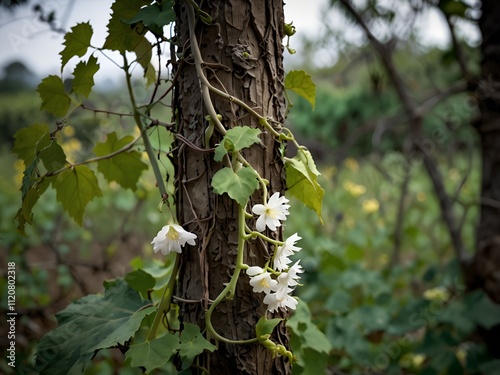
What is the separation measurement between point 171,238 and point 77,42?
1.49 ft

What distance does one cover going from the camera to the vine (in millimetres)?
761

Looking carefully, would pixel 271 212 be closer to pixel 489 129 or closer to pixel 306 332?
pixel 306 332

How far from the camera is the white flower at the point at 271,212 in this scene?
0.75 meters

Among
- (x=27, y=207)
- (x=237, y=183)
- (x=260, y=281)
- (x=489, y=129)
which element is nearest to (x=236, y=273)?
(x=260, y=281)

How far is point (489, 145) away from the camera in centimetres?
197

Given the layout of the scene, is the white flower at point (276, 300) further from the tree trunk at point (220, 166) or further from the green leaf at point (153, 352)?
the green leaf at point (153, 352)

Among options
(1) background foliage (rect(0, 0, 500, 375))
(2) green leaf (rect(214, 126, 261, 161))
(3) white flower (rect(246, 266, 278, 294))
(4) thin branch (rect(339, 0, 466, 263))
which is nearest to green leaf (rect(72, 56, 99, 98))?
(1) background foliage (rect(0, 0, 500, 375))

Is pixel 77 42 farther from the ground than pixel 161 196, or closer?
farther from the ground

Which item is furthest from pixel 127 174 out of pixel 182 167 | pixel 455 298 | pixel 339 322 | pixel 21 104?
pixel 21 104

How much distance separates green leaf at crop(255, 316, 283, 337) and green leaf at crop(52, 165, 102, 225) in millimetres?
450

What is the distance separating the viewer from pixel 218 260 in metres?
0.83

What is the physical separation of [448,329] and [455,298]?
0.14 metres

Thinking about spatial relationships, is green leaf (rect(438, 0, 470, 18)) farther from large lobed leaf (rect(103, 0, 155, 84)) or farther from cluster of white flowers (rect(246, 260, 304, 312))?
cluster of white flowers (rect(246, 260, 304, 312))

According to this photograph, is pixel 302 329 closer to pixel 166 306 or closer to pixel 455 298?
Answer: pixel 166 306
